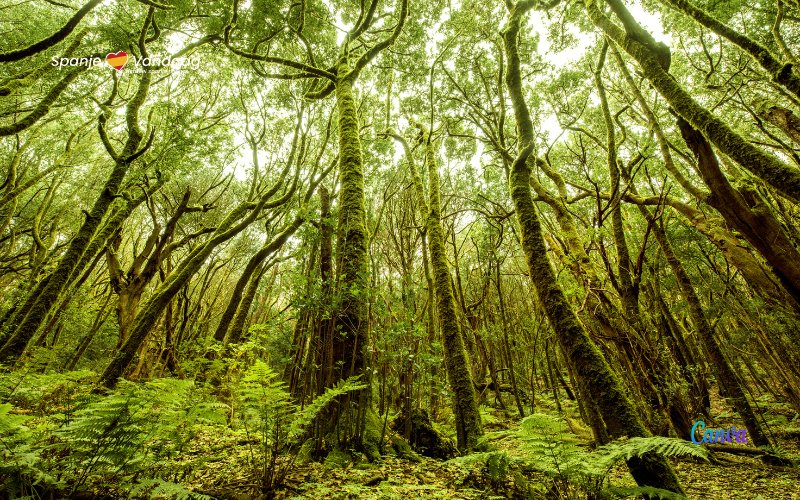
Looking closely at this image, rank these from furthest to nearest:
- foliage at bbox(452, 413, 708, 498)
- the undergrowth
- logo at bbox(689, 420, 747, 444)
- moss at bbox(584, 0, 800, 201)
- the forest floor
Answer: logo at bbox(689, 420, 747, 444) < moss at bbox(584, 0, 800, 201) < the forest floor < foliage at bbox(452, 413, 708, 498) < the undergrowth

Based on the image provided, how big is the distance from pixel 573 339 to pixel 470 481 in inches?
83.9

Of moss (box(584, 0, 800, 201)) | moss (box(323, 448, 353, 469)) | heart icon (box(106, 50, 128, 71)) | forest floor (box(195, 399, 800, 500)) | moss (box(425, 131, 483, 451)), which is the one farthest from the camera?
heart icon (box(106, 50, 128, 71))

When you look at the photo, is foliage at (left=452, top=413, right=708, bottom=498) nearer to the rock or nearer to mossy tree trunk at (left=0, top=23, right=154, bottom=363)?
the rock

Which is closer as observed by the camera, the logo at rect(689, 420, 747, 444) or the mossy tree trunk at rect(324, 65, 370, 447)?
the mossy tree trunk at rect(324, 65, 370, 447)

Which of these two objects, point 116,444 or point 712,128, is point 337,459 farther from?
point 712,128

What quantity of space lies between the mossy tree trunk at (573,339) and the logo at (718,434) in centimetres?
327

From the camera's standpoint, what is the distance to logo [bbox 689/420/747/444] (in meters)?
5.28

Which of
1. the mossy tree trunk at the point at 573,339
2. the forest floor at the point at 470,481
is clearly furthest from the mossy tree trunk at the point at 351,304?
the mossy tree trunk at the point at 573,339

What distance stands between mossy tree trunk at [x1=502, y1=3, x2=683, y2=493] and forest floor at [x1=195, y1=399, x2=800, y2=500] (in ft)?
2.26

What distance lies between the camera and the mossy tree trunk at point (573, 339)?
2854 mm

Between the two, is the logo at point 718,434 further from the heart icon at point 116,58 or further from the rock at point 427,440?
the heart icon at point 116,58

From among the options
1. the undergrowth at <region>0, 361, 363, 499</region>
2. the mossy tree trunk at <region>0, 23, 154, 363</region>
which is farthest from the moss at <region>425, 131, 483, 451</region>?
the mossy tree trunk at <region>0, 23, 154, 363</region>

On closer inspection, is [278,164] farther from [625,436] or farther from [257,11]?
[625,436]

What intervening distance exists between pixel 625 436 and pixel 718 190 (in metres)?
3.25
